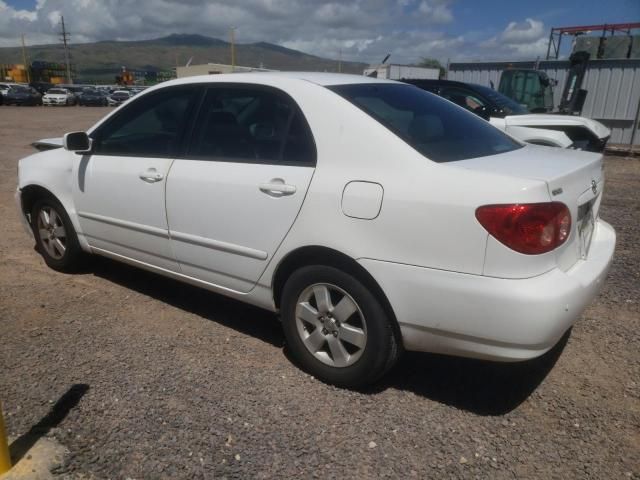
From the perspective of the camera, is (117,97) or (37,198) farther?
(117,97)

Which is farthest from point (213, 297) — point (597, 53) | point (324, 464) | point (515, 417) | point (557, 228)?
point (597, 53)

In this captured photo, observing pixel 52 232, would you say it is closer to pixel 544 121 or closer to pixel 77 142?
pixel 77 142

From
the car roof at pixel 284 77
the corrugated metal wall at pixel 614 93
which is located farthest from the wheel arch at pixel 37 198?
the corrugated metal wall at pixel 614 93

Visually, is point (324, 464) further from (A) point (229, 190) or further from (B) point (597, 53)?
(B) point (597, 53)

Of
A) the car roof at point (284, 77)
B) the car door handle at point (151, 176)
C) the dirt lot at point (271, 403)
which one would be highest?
the car roof at point (284, 77)

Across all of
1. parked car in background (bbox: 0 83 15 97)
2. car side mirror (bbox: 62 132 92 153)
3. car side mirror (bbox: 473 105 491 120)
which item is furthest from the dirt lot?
parked car in background (bbox: 0 83 15 97)

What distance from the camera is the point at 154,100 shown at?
373 centimetres

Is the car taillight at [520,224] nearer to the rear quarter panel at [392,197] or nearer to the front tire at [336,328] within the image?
the rear quarter panel at [392,197]

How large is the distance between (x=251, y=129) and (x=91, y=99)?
4205 centimetres

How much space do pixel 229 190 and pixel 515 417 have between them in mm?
1939

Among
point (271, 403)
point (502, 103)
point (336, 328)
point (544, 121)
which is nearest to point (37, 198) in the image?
point (271, 403)

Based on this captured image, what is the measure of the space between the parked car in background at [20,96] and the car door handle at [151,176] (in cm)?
3951

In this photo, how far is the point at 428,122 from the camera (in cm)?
302

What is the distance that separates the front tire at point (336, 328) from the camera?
2650mm
